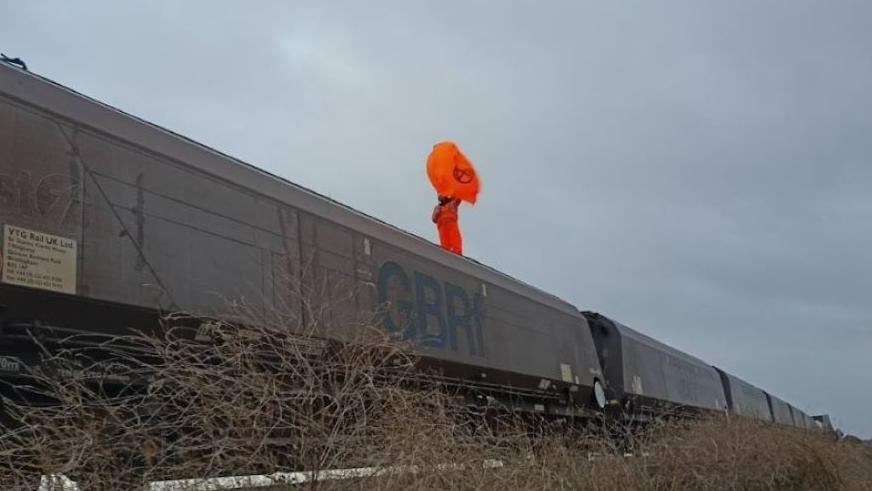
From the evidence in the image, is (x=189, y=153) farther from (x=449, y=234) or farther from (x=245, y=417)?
(x=449, y=234)

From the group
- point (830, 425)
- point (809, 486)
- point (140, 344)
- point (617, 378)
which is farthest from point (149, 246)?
point (830, 425)

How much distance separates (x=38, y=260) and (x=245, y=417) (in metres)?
1.49

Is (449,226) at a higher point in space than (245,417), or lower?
higher

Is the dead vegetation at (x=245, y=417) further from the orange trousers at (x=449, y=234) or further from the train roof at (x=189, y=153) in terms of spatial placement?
the orange trousers at (x=449, y=234)

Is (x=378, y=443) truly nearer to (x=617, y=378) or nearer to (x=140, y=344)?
(x=140, y=344)

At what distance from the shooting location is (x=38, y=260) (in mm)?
4484

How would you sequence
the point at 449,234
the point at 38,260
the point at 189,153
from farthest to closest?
the point at 449,234, the point at 189,153, the point at 38,260

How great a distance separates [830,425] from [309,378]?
15.7 meters

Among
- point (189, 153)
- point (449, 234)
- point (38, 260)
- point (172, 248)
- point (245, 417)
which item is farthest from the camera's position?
point (449, 234)

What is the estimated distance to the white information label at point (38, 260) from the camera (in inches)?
171

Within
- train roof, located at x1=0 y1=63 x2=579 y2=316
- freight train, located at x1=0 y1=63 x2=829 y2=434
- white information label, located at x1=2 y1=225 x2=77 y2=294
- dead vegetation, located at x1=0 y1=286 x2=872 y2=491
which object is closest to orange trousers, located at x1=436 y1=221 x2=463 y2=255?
freight train, located at x1=0 y1=63 x2=829 y2=434

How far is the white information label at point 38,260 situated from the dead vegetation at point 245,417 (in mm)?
395

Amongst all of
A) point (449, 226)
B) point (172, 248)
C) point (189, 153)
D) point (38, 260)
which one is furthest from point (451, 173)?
point (38, 260)

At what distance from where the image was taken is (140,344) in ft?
15.7
